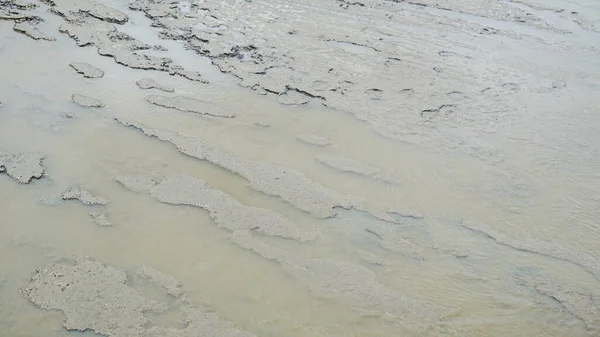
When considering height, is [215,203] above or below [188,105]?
below

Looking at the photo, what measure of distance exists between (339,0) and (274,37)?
1951 mm

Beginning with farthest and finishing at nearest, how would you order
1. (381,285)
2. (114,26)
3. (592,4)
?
(592,4) < (114,26) < (381,285)

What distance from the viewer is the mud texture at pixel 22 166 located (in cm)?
398

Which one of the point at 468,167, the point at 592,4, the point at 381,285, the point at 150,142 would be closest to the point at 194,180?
the point at 150,142

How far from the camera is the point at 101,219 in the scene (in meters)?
3.67

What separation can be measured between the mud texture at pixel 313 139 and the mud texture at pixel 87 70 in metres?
2.38

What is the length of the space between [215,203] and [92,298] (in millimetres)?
1153

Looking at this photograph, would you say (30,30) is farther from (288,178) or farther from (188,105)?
(288,178)

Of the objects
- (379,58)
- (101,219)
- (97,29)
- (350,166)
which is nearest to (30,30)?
(97,29)

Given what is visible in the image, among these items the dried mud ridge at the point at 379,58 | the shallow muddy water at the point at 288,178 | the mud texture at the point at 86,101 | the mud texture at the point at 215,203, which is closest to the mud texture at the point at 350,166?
the shallow muddy water at the point at 288,178

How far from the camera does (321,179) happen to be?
429cm

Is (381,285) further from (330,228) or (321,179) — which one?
(321,179)

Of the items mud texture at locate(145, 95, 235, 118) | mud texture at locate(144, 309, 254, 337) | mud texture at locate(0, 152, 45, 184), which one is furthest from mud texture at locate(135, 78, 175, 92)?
mud texture at locate(144, 309, 254, 337)

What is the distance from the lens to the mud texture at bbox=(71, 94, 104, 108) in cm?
495
